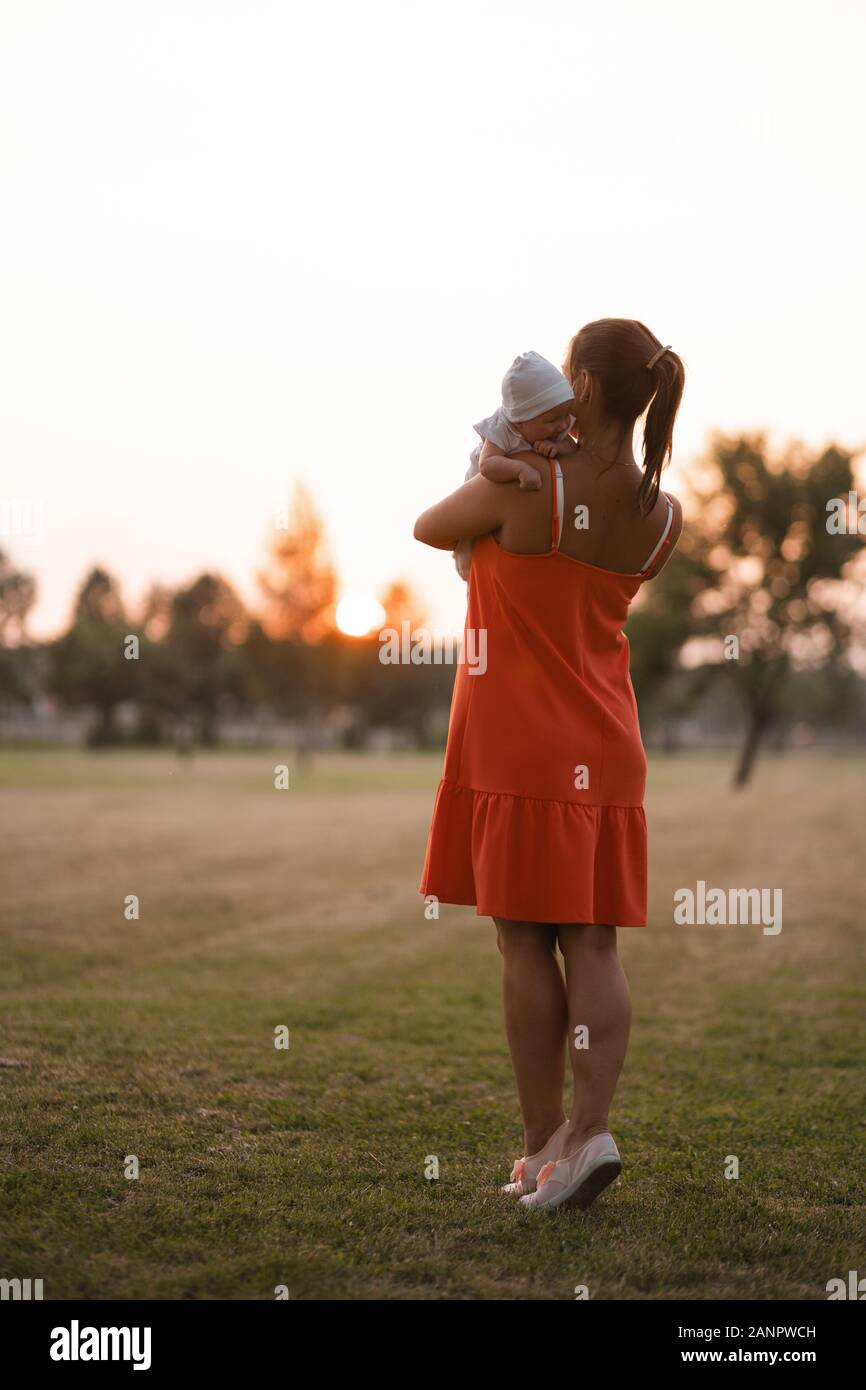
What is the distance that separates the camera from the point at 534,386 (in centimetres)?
279

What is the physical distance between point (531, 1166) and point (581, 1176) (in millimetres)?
199

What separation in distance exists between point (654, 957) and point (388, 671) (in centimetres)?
6648

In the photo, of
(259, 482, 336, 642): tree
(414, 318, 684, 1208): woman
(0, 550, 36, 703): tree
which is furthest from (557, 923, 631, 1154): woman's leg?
(0, 550, 36, 703): tree

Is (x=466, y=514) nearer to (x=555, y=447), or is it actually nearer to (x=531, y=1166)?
(x=555, y=447)

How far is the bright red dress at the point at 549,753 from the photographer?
9.37 ft

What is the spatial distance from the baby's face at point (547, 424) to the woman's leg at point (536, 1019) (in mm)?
1167

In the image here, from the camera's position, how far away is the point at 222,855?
12453 millimetres

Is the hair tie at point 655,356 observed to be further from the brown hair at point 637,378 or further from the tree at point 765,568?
the tree at point 765,568

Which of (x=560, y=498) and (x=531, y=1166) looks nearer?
(x=560, y=498)

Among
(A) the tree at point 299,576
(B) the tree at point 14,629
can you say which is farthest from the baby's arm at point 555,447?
(B) the tree at point 14,629

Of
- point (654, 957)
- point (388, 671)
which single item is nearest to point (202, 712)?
point (388, 671)

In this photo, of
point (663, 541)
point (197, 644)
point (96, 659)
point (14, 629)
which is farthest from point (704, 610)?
point (197, 644)

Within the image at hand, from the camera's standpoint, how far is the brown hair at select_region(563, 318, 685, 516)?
9.47ft

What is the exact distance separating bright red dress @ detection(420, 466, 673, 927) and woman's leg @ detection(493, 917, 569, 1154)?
0.11 m
